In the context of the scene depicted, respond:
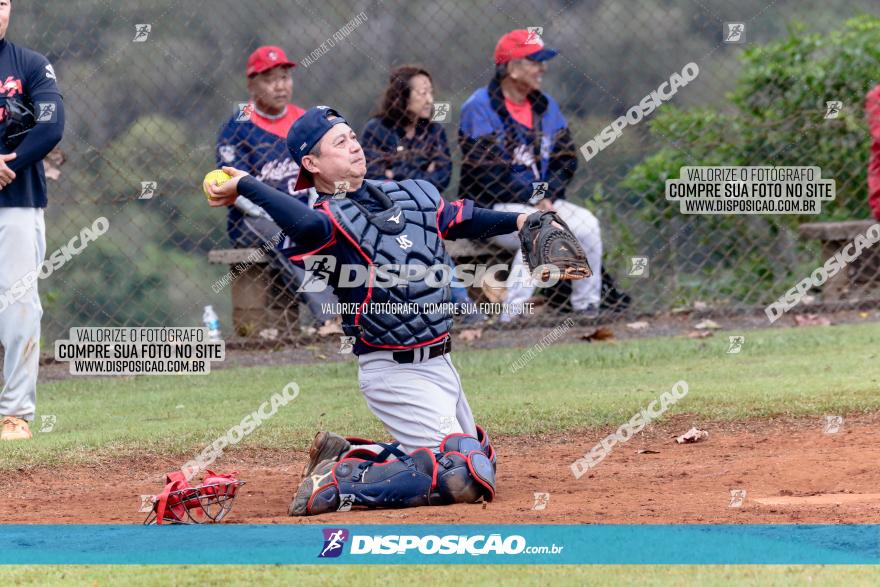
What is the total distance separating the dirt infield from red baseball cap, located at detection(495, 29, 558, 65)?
3.71 m

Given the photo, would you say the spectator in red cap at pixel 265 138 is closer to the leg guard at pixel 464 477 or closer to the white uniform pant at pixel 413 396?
the white uniform pant at pixel 413 396

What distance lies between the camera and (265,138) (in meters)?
9.23

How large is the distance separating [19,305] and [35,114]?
1.00 meters

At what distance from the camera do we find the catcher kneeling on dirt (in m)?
4.96

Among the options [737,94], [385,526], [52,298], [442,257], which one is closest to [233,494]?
[385,526]

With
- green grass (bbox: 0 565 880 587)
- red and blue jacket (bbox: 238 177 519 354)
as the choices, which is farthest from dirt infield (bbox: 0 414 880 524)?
red and blue jacket (bbox: 238 177 519 354)

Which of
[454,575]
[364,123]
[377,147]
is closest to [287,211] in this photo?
[454,575]

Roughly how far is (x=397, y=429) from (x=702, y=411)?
7.61 feet

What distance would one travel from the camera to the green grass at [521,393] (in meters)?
6.79

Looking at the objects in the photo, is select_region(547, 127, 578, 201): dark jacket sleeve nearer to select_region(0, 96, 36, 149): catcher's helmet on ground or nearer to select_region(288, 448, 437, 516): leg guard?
select_region(0, 96, 36, 149): catcher's helmet on ground

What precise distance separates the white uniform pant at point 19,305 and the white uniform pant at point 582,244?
12.3ft

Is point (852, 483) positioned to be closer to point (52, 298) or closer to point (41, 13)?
point (41, 13)

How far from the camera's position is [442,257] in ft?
17.4

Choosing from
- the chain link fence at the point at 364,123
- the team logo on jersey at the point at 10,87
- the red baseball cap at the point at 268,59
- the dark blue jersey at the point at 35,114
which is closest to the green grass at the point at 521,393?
the chain link fence at the point at 364,123
